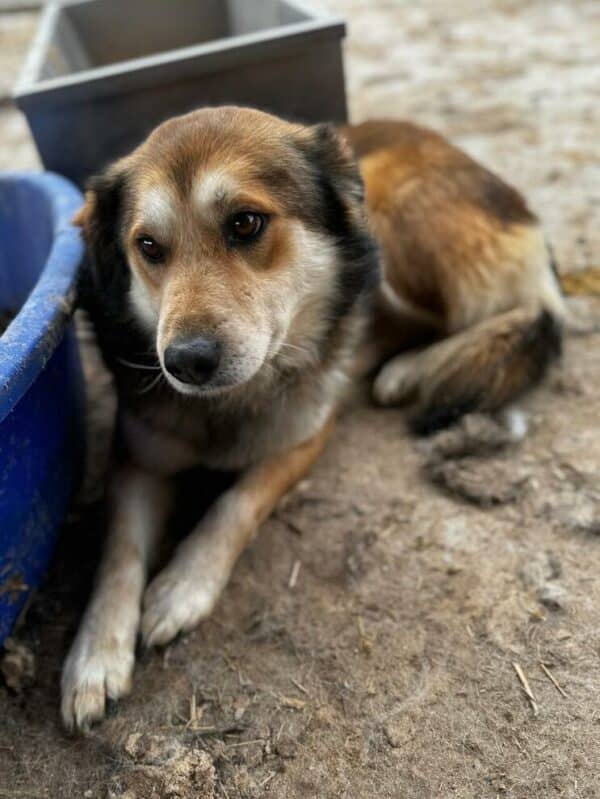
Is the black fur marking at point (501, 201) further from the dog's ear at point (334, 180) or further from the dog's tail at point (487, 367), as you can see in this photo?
the dog's ear at point (334, 180)

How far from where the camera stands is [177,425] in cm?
198

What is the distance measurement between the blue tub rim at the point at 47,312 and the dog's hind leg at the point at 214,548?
1.95 ft

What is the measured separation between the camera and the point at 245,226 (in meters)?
1.66

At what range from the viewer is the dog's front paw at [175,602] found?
1.73 meters

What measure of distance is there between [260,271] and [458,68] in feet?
11.5

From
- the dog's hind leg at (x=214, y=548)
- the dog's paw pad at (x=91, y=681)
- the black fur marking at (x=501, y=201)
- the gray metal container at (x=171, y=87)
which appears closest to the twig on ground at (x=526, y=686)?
the dog's hind leg at (x=214, y=548)

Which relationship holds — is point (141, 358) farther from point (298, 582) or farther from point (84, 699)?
point (84, 699)

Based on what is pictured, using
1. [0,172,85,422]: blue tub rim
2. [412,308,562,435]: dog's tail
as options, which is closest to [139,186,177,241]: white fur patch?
[0,172,85,422]: blue tub rim

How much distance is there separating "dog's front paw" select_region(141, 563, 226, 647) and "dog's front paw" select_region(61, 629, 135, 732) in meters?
0.06

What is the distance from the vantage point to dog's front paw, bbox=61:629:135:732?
5.17 feet

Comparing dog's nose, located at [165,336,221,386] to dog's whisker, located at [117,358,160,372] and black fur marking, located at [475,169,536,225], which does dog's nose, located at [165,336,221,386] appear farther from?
black fur marking, located at [475,169,536,225]

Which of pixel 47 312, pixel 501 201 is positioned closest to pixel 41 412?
pixel 47 312

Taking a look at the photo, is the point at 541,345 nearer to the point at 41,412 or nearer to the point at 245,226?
the point at 245,226

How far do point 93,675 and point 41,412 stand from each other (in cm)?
58
